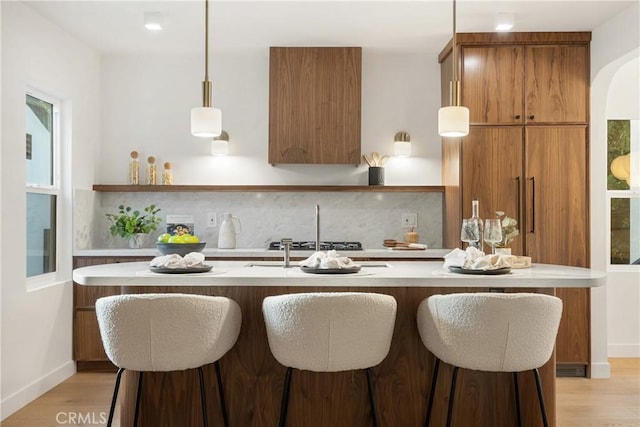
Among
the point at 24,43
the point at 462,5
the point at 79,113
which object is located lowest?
the point at 79,113

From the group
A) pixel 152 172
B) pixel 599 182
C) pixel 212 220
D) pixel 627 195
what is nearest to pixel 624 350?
pixel 627 195

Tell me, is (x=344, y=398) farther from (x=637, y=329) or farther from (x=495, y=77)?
(x=637, y=329)

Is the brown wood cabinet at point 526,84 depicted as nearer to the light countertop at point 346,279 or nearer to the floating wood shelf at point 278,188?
the floating wood shelf at point 278,188

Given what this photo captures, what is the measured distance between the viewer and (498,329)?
7.34ft

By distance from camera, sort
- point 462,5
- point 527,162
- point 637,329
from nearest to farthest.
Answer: point 462,5 → point 527,162 → point 637,329

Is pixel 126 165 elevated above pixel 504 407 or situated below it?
above

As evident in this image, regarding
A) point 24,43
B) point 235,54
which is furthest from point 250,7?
point 24,43

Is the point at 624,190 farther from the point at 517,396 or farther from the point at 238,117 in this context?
the point at 238,117

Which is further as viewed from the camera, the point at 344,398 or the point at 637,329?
the point at 637,329

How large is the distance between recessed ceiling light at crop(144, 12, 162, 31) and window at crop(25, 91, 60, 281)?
87 cm

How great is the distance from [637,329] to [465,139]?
2.17 metres

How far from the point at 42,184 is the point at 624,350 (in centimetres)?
455

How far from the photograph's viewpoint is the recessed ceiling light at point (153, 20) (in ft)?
12.3

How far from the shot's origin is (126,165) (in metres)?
4.80
